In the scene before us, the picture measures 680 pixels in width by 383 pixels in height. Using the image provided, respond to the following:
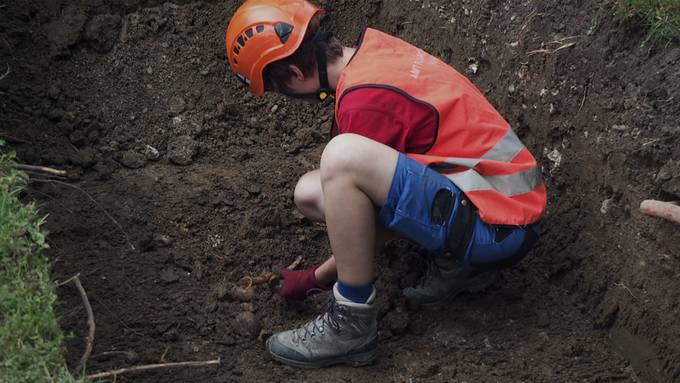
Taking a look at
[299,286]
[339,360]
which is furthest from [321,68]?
[339,360]

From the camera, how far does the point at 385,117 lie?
2.75 m

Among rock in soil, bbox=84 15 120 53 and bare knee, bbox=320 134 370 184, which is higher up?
bare knee, bbox=320 134 370 184

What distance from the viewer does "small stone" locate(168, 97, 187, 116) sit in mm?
4387

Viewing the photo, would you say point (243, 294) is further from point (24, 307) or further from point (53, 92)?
point (53, 92)

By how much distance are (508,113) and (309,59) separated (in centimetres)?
110

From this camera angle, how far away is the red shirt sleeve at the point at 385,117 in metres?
Answer: 2.72

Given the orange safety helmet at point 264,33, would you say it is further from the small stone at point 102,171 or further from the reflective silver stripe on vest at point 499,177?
the small stone at point 102,171

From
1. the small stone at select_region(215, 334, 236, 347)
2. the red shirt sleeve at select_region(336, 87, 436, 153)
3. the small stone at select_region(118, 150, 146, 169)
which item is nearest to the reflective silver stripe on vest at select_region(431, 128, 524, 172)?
the red shirt sleeve at select_region(336, 87, 436, 153)

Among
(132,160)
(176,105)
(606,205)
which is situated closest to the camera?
(606,205)

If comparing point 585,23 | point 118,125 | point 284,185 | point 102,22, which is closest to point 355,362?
point 284,185

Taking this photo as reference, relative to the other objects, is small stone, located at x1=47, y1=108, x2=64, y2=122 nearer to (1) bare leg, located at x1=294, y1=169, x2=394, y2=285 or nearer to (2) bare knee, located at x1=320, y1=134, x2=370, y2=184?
(1) bare leg, located at x1=294, y1=169, x2=394, y2=285

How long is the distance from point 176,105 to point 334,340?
1989 mm

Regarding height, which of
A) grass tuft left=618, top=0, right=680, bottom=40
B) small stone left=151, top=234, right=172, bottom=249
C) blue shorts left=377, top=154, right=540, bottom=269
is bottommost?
small stone left=151, top=234, right=172, bottom=249

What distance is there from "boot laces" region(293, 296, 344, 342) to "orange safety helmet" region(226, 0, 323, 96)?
89 cm
